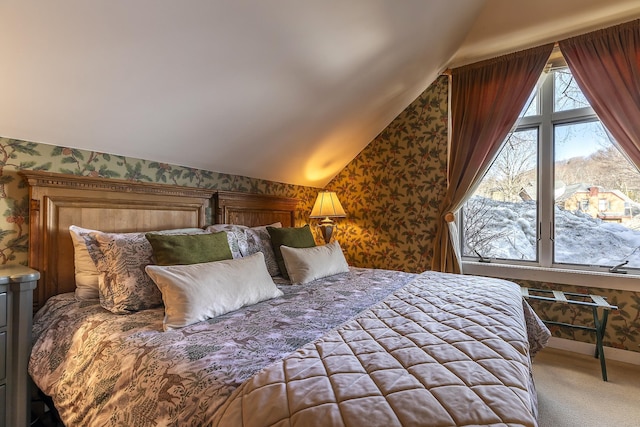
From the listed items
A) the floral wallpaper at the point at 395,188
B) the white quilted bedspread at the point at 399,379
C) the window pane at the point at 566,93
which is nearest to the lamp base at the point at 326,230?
the floral wallpaper at the point at 395,188

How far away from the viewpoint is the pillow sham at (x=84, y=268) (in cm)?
158

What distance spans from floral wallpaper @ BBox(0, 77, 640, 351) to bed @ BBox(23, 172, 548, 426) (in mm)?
244

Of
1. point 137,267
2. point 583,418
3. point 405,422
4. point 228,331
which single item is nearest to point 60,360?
point 137,267

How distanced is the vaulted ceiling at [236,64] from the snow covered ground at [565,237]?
1.58 metres

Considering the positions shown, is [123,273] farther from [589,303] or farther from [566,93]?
[566,93]

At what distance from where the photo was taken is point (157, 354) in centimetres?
99

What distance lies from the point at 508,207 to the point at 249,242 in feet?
8.49

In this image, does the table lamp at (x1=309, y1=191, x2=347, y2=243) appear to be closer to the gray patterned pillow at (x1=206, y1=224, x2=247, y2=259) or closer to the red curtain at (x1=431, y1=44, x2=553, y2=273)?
the red curtain at (x1=431, y1=44, x2=553, y2=273)

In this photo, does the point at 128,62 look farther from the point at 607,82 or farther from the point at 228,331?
the point at 607,82

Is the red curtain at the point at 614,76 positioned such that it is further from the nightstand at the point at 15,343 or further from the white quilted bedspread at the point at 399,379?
the nightstand at the point at 15,343

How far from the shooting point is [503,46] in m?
2.83

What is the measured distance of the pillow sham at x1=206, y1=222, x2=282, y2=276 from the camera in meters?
2.07

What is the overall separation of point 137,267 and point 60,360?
0.47 m

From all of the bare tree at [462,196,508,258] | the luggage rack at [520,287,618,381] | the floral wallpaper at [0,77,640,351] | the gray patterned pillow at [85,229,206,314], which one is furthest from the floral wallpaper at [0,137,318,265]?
the luggage rack at [520,287,618,381]
